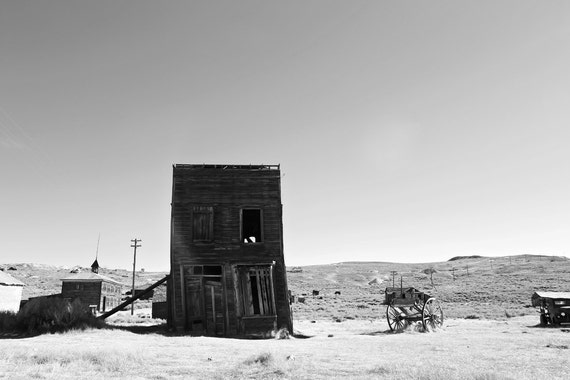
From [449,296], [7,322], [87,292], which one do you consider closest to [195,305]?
[7,322]

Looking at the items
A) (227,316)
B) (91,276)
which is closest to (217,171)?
(227,316)

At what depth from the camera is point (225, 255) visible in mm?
21688

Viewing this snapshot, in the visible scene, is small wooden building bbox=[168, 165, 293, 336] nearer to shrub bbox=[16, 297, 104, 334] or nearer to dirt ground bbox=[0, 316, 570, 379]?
shrub bbox=[16, 297, 104, 334]

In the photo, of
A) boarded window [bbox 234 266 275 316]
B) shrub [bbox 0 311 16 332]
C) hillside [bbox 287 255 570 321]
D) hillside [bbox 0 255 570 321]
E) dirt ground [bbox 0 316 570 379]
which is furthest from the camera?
hillside [bbox 0 255 570 321]

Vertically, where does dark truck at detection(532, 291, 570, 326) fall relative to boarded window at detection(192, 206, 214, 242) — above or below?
below

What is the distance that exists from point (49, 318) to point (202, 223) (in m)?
7.85

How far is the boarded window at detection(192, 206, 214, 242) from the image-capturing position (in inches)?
862

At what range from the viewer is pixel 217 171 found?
74.8 ft

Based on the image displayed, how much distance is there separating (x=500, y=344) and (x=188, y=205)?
1507cm

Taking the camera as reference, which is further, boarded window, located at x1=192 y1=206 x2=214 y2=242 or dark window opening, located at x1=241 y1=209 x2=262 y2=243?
dark window opening, located at x1=241 y1=209 x2=262 y2=243

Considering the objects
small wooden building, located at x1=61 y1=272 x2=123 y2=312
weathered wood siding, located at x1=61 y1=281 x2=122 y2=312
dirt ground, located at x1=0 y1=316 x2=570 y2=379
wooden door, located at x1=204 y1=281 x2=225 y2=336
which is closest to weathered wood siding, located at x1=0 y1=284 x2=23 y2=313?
weathered wood siding, located at x1=61 y1=281 x2=122 y2=312

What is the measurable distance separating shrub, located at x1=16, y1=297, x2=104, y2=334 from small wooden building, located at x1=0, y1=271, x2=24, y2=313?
1233 cm

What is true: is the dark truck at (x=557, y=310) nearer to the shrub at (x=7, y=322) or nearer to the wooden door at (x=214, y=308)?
the wooden door at (x=214, y=308)

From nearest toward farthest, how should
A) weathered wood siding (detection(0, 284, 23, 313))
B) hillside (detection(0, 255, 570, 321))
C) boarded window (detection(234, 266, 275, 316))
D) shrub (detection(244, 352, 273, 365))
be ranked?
1. shrub (detection(244, 352, 273, 365))
2. boarded window (detection(234, 266, 275, 316))
3. weathered wood siding (detection(0, 284, 23, 313))
4. hillside (detection(0, 255, 570, 321))
